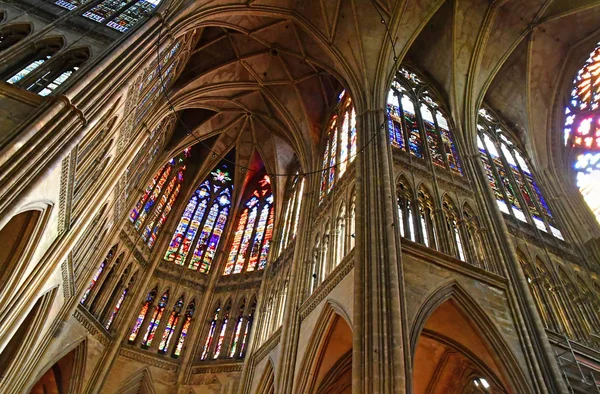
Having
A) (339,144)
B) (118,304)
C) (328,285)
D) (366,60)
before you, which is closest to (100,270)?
(118,304)

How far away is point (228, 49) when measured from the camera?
16.8m

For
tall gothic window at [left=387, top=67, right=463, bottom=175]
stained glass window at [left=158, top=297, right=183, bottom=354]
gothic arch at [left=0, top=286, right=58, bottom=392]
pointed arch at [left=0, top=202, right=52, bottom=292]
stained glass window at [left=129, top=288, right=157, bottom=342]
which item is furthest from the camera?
stained glass window at [left=158, top=297, right=183, bottom=354]

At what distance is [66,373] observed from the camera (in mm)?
12812

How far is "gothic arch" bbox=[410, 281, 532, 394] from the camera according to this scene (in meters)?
8.60

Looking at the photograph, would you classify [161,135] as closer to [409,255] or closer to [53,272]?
[53,272]

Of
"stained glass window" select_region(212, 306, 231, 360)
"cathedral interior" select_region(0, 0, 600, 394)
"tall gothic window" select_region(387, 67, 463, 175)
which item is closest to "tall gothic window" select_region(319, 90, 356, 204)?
"cathedral interior" select_region(0, 0, 600, 394)

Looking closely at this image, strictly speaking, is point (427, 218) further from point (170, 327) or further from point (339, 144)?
point (170, 327)

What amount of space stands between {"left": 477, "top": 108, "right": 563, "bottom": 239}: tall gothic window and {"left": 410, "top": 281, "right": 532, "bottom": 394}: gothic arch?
4842mm

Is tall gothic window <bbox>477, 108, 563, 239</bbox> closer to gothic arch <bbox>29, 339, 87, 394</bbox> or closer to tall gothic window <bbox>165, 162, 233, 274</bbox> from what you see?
tall gothic window <bbox>165, 162, 233, 274</bbox>

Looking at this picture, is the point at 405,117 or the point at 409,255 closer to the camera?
the point at 409,255

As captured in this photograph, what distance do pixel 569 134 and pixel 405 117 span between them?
772cm

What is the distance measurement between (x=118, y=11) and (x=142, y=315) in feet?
32.4

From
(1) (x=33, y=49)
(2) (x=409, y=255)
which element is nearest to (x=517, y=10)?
(2) (x=409, y=255)

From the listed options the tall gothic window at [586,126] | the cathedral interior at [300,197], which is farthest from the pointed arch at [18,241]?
the tall gothic window at [586,126]
